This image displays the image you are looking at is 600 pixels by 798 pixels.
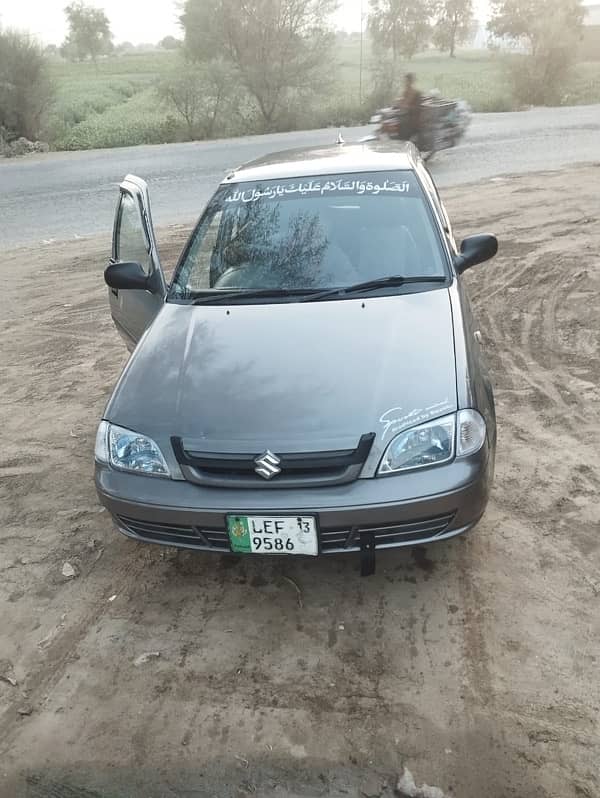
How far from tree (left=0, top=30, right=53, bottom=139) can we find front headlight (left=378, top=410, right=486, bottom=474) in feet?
80.5

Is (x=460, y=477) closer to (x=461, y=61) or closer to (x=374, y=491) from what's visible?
(x=374, y=491)

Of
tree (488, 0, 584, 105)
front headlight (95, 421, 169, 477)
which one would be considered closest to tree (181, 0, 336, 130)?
tree (488, 0, 584, 105)

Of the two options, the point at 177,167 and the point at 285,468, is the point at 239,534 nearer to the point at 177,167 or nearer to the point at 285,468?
the point at 285,468

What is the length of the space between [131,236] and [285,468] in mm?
2872

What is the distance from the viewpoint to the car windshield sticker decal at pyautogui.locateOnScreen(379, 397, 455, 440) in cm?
280

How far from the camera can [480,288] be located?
698cm

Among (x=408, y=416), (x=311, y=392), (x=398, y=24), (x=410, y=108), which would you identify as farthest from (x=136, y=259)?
(x=398, y=24)

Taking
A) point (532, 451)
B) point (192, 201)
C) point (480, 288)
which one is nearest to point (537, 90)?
point (192, 201)

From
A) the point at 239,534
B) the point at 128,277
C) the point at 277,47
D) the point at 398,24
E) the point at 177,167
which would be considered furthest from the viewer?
the point at 398,24

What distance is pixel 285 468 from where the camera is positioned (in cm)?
278

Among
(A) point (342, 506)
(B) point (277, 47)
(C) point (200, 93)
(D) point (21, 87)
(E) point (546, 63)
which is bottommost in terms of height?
(E) point (546, 63)

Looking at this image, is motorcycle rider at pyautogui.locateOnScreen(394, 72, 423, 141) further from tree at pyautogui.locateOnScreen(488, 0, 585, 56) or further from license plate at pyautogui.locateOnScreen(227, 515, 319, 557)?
tree at pyautogui.locateOnScreen(488, 0, 585, 56)

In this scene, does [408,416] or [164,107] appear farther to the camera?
[164,107]

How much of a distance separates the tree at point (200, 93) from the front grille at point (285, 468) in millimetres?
24455
